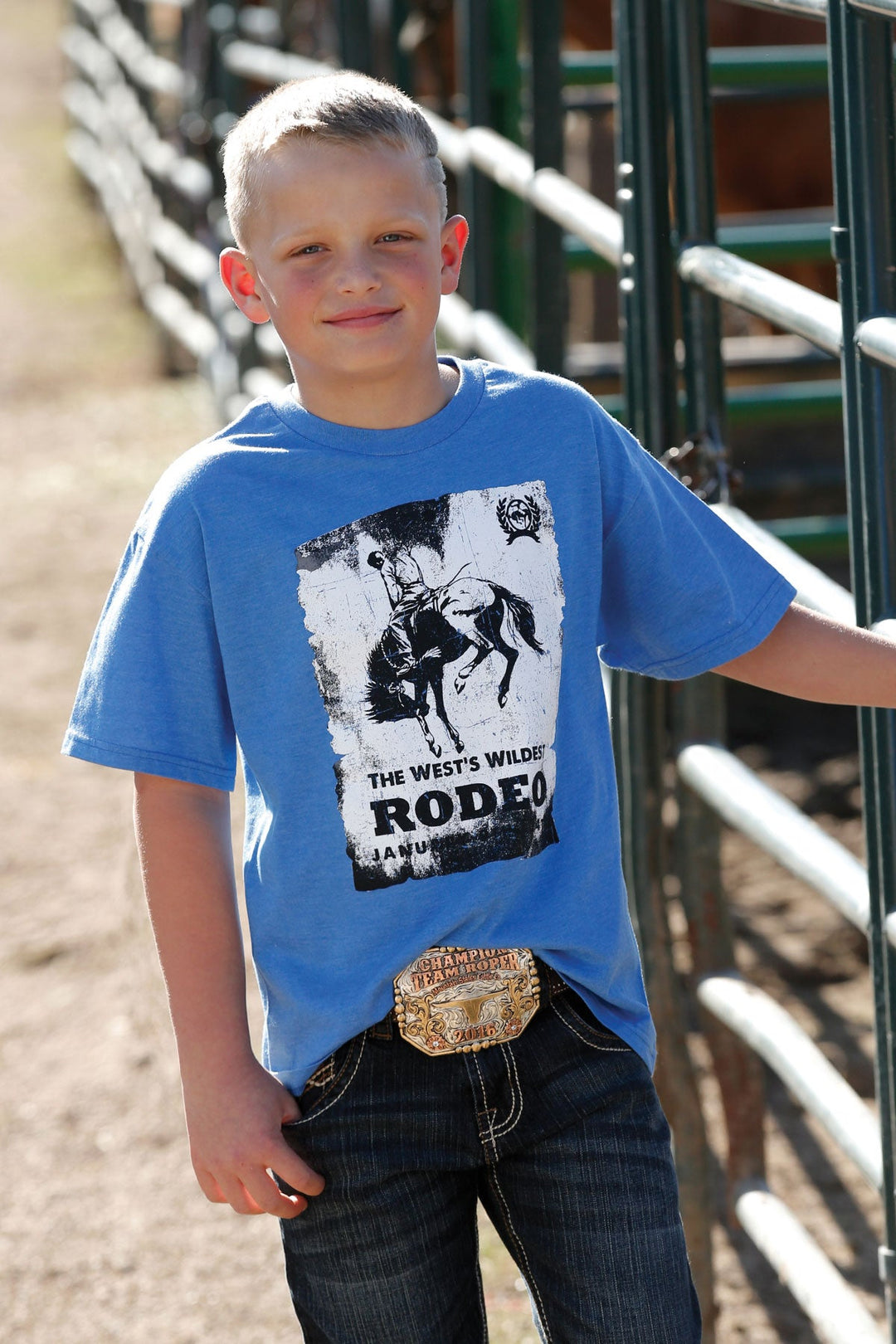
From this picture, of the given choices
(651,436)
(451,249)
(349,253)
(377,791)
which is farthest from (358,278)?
(651,436)

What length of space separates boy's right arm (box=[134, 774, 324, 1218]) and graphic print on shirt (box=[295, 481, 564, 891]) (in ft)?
0.37

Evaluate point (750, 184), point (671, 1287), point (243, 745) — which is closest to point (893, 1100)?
point (671, 1287)

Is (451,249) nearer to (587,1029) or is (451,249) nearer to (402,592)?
(402,592)

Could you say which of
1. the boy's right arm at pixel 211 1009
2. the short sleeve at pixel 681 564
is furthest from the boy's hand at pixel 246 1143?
the short sleeve at pixel 681 564

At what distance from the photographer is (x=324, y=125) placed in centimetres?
126

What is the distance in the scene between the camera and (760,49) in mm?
3648

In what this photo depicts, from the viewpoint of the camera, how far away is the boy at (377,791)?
Result: 1292mm

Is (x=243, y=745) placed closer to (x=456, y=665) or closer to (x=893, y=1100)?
(x=456, y=665)

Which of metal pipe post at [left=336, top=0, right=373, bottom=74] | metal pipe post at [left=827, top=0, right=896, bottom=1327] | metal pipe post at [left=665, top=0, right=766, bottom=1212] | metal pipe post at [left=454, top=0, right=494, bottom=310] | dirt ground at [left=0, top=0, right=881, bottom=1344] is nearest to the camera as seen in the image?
metal pipe post at [left=827, top=0, right=896, bottom=1327]

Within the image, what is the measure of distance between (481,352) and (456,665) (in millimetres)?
1689

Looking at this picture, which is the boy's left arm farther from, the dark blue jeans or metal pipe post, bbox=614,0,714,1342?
metal pipe post, bbox=614,0,714,1342

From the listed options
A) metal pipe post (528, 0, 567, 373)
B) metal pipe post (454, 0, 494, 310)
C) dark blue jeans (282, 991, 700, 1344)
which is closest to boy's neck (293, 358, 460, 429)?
dark blue jeans (282, 991, 700, 1344)

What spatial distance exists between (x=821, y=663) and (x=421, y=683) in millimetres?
319

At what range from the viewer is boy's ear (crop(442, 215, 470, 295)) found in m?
1.37
